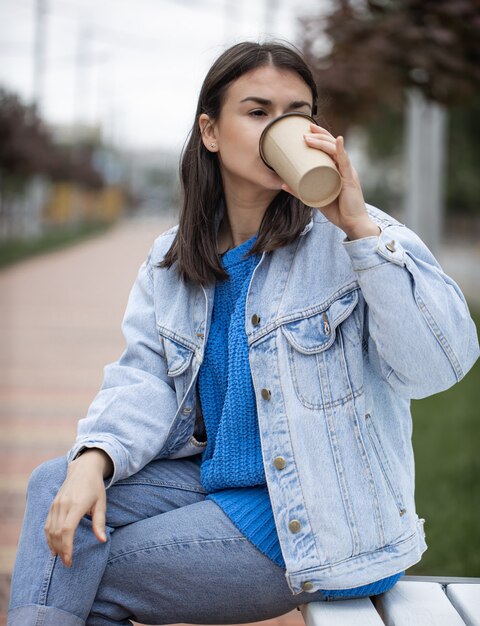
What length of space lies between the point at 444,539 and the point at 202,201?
2200 millimetres

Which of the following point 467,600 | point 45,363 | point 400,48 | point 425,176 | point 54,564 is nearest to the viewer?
point 54,564

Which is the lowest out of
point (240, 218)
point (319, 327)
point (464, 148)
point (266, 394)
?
point (266, 394)

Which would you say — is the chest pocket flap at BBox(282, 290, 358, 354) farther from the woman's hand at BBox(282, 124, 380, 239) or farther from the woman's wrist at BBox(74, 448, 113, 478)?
the woman's wrist at BBox(74, 448, 113, 478)

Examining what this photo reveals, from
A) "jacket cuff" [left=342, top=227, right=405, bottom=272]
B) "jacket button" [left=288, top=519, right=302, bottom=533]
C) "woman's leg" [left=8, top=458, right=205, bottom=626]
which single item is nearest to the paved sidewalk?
"woman's leg" [left=8, top=458, right=205, bottom=626]

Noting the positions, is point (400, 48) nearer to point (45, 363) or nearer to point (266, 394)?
point (266, 394)

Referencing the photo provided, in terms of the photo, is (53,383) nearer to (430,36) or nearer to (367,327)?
(430,36)

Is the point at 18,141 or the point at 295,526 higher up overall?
the point at 18,141

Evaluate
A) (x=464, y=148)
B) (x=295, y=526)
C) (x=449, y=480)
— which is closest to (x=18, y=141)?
(x=464, y=148)

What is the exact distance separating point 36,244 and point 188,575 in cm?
2318

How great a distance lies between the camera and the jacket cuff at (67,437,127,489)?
187cm

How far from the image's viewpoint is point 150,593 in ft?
6.12

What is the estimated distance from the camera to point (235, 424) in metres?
1.93

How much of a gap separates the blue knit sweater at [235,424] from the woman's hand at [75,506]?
0.26 m

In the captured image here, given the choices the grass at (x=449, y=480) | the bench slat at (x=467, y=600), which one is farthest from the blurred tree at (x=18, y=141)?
the bench slat at (x=467, y=600)
